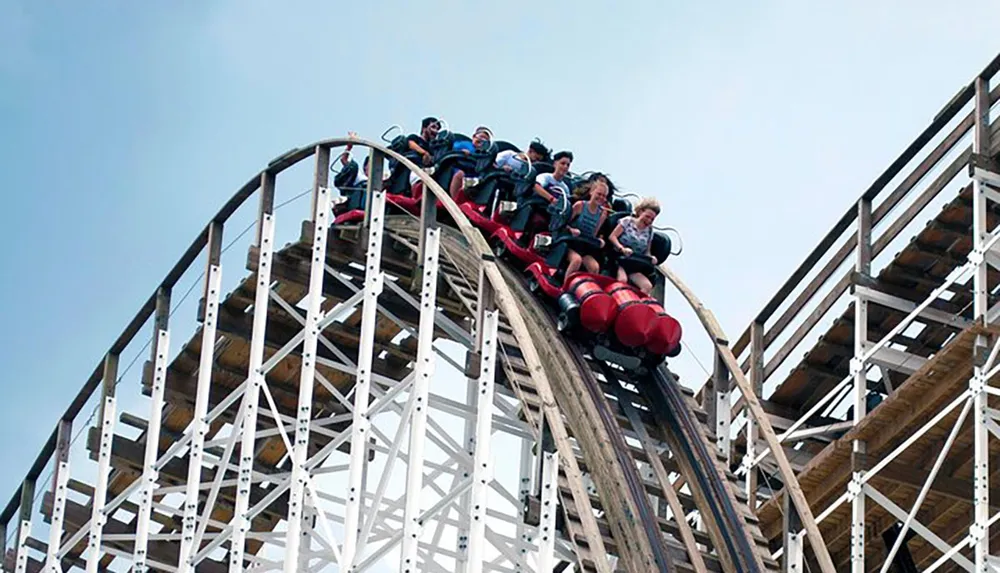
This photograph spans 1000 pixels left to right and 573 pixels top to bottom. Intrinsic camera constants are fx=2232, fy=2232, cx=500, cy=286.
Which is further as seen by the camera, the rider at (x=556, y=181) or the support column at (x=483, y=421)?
the rider at (x=556, y=181)

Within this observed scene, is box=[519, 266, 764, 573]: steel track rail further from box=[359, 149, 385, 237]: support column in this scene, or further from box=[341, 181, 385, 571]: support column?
box=[359, 149, 385, 237]: support column

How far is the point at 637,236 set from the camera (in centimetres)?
1397

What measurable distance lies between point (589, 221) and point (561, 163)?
90 cm

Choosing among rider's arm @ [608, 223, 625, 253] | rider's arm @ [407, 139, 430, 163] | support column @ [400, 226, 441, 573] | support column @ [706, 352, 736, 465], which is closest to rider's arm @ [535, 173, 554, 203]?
rider's arm @ [608, 223, 625, 253]

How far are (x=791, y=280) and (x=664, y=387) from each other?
2761 millimetres

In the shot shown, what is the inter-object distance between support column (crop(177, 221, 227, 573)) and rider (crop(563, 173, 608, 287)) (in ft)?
9.59

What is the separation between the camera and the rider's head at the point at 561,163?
14.7 m

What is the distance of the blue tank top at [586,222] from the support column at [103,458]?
4.26m

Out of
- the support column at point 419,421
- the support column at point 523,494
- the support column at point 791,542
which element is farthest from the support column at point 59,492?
the support column at point 791,542

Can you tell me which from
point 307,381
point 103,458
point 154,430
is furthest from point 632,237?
point 103,458

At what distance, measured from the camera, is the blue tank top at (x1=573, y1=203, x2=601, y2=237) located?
45.5 feet

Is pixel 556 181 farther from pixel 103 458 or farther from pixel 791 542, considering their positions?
pixel 103 458

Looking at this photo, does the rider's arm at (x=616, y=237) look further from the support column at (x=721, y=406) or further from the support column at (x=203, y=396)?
the support column at (x=203, y=396)

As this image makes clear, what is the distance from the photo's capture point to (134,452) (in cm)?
1645
